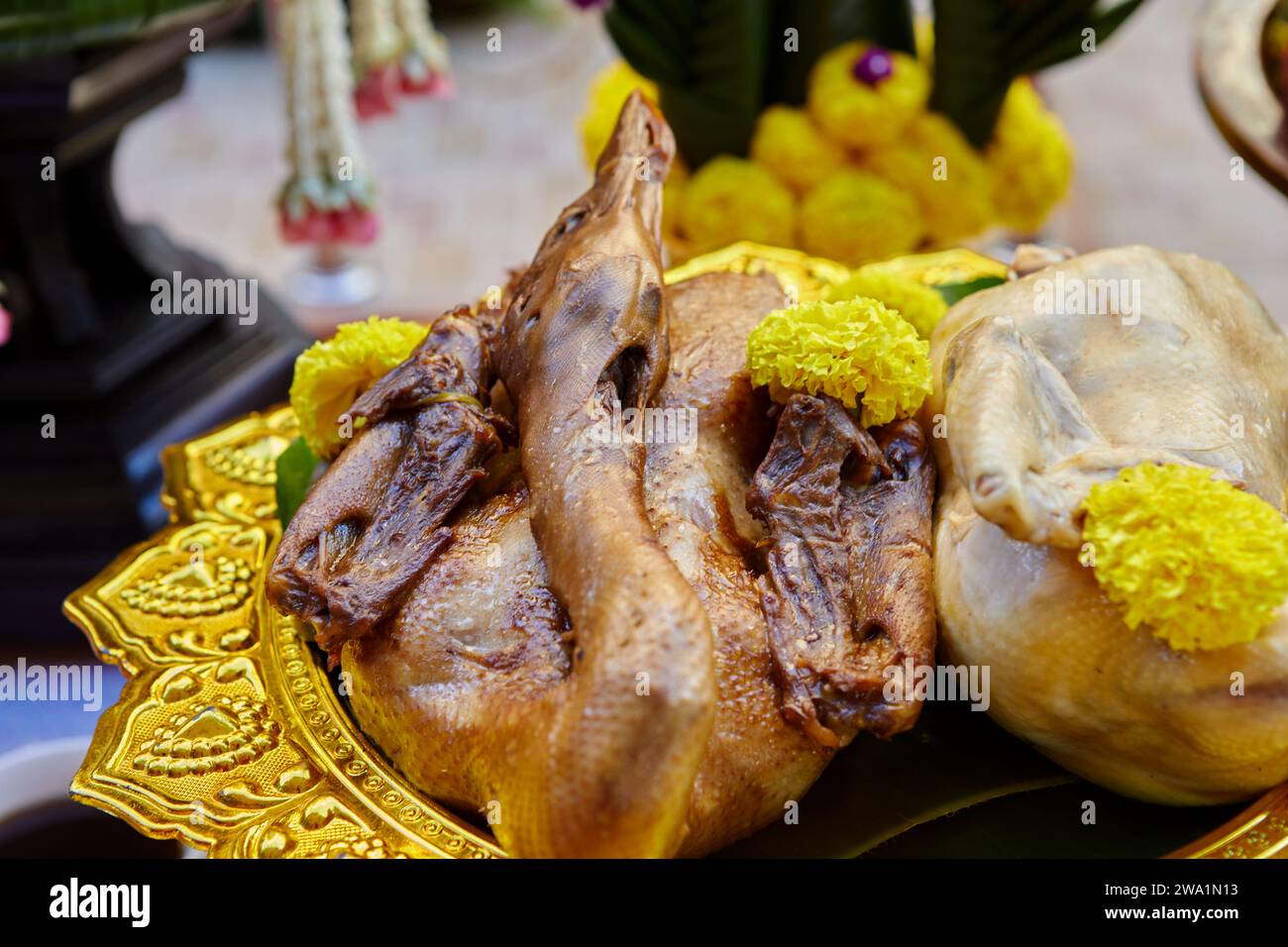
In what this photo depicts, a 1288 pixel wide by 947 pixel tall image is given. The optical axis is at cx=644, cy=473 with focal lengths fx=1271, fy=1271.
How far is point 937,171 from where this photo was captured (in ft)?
6.47

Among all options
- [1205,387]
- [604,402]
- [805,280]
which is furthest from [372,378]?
[1205,387]

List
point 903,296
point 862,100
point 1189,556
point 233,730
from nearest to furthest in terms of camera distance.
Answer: point 1189,556 → point 233,730 → point 903,296 → point 862,100

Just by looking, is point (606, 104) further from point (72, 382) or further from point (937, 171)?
point (72, 382)

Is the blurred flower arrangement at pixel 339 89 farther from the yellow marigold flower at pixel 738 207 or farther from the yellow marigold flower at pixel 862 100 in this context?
the yellow marigold flower at pixel 862 100

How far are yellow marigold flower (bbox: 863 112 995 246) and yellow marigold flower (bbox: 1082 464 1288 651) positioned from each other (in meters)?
1.16

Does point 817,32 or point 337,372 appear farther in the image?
point 817,32

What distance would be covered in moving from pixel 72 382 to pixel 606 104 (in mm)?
955

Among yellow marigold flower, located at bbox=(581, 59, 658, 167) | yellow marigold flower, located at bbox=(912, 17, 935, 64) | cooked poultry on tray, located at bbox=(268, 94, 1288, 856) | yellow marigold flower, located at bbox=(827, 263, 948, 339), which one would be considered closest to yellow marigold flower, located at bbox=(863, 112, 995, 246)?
yellow marigold flower, located at bbox=(912, 17, 935, 64)

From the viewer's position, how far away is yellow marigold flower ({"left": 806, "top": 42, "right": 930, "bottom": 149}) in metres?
1.94

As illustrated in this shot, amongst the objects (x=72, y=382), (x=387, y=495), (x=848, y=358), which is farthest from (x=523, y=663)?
(x=72, y=382)

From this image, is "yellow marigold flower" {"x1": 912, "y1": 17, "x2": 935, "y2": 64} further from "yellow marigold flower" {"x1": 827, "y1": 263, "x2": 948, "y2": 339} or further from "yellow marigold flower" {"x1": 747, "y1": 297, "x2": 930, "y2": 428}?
"yellow marigold flower" {"x1": 747, "y1": 297, "x2": 930, "y2": 428}

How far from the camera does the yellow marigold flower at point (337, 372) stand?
3.92 feet
